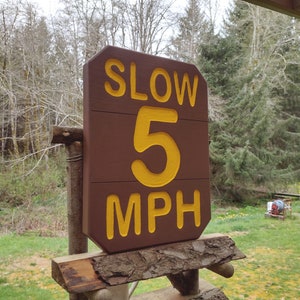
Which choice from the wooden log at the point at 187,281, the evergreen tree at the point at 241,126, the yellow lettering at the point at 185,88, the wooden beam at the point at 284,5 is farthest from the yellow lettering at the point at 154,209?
the evergreen tree at the point at 241,126

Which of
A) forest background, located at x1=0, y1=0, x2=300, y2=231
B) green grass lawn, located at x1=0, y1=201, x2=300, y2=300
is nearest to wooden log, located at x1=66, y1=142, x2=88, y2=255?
green grass lawn, located at x1=0, y1=201, x2=300, y2=300

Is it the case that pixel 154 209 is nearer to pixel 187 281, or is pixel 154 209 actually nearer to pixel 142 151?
pixel 142 151

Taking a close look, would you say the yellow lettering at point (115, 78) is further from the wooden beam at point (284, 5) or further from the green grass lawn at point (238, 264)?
the green grass lawn at point (238, 264)

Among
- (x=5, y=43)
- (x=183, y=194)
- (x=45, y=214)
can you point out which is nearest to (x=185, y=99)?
(x=183, y=194)

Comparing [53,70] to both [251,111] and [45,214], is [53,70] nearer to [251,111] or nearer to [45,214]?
[45,214]

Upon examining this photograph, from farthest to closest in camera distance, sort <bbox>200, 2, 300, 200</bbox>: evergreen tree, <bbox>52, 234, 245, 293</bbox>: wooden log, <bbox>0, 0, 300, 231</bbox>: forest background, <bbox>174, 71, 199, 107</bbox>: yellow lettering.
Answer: <bbox>200, 2, 300, 200</bbox>: evergreen tree < <bbox>0, 0, 300, 231</bbox>: forest background < <bbox>174, 71, 199, 107</bbox>: yellow lettering < <bbox>52, 234, 245, 293</bbox>: wooden log

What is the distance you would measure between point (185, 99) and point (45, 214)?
5.11 metres

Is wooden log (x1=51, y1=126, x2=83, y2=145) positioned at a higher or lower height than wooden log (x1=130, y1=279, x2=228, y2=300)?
higher

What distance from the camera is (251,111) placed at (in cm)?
786

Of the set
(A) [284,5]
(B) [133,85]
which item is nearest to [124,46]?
(A) [284,5]

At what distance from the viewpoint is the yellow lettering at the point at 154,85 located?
1.06 meters

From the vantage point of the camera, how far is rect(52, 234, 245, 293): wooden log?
34.3 inches

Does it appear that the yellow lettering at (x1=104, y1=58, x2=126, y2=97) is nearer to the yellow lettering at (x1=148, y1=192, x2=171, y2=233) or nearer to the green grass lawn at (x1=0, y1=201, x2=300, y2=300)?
the yellow lettering at (x1=148, y1=192, x2=171, y2=233)

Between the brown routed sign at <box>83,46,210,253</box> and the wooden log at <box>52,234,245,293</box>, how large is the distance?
0.11 feet
